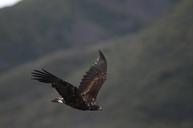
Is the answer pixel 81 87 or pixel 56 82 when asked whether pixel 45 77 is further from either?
pixel 81 87

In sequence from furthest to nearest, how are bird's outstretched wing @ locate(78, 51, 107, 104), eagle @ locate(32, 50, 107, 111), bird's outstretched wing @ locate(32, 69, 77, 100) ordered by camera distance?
bird's outstretched wing @ locate(78, 51, 107, 104) → eagle @ locate(32, 50, 107, 111) → bird's outstretched wing @ locate(32, 69, 77, 100)

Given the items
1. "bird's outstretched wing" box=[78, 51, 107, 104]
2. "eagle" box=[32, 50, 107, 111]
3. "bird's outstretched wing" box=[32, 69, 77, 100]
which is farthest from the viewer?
"bird's outstretched wing" box=[78, 51, 107, 104]

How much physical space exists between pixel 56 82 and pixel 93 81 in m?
3.74

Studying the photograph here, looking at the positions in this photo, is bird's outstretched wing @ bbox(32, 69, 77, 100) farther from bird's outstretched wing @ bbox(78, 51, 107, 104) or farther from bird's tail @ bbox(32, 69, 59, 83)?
bird's outstretched wing @ bbox(78, 51, 107, 104)

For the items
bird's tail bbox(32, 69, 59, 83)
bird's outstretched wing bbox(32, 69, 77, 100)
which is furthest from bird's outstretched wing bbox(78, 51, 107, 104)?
bird's tail bbox(32, 69, 59, 83)

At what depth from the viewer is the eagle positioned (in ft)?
80.3

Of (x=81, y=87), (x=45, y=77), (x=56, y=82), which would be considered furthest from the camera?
(x=81, y=87)

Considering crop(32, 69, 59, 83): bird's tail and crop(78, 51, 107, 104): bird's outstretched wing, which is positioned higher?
crop(78, 51, 107, 104): bird's outstretched wing

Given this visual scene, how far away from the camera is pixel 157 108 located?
646ft

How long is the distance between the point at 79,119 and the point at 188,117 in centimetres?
2912

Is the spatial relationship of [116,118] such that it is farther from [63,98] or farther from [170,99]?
[63,98]

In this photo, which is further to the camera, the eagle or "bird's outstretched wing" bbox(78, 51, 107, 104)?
"bird's outstretched wing" bbox(78, 51, 107, 104)

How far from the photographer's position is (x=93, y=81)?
1108 inches

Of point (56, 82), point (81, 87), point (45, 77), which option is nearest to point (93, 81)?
point (81, 87)
